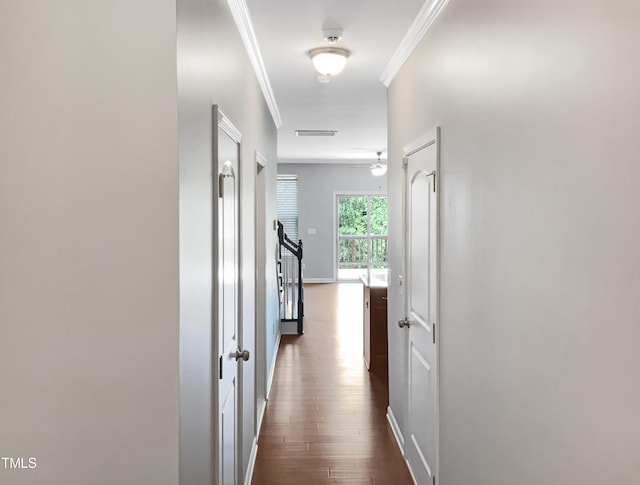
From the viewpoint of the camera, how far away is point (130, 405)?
56.4 inches

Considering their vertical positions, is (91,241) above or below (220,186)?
below

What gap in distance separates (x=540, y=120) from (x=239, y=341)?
188 cm

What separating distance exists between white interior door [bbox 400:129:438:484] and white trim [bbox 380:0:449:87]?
574mm

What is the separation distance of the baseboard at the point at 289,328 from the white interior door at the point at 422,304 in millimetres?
3651

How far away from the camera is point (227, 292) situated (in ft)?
7.49

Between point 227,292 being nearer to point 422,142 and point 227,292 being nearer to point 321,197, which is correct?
point 422,142

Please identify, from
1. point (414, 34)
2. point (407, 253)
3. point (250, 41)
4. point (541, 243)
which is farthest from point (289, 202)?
point (541, 243)

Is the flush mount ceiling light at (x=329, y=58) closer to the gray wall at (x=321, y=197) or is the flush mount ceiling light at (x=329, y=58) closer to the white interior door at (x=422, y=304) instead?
the white interior door at (x=422, y=304)

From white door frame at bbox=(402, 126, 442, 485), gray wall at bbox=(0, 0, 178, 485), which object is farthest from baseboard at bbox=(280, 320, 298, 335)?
gray wall at bbox=(0, 0, 178, 485)

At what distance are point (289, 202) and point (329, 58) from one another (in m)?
7.93

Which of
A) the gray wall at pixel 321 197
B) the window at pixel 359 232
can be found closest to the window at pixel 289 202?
the gray wall at pixel 321 197

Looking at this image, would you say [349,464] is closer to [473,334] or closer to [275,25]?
[473,334]

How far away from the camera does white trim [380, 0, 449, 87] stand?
2.41 m

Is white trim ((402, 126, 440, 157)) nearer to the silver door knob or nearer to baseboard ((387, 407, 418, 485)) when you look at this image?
the silver door knob
